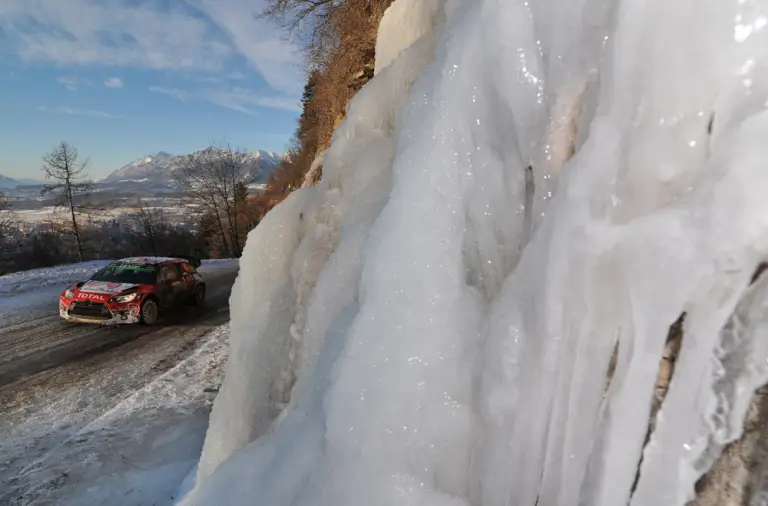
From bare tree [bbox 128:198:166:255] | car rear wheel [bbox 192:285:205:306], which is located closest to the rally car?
car rear wheel [bbox 192:285:205:306]

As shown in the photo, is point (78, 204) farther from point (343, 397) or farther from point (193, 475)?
point (343, 397)

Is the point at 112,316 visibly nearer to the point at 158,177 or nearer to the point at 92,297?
the point at 92,297

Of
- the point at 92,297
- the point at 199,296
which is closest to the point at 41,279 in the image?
the point at 199,296

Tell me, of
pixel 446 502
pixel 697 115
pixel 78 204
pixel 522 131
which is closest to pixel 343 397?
pixel 446 502

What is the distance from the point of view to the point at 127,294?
8484mm

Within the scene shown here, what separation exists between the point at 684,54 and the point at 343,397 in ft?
5.45

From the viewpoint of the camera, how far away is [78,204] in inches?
933

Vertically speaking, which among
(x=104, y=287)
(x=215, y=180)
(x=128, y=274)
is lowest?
(x=104, y=287)

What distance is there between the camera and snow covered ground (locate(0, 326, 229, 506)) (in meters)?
3.75

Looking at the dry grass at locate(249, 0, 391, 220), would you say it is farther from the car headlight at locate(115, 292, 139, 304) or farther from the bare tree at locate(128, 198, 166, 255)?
the bare tree at locate(128, 198, 166, 255)

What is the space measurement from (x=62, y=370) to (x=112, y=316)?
208 cm

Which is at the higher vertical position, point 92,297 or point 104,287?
point 104,287

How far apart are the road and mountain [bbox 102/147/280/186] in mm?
27225

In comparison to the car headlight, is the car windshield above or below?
above
